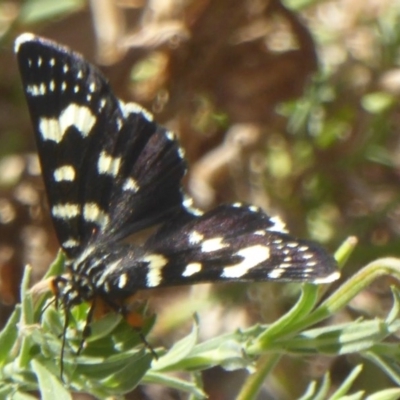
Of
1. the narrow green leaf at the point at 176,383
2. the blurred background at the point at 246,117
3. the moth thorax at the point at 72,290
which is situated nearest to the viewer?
the narrow green leaf at the point at 176,383

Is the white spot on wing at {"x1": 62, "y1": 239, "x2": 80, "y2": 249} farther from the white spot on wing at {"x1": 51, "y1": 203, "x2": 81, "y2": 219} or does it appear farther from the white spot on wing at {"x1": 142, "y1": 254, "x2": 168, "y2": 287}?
the white spot on wing at {"x1": 142, "y1": 254, "x2": 168, "y2": 287}

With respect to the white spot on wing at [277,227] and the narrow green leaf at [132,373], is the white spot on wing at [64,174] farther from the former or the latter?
the narrow green leaf at [132,373]

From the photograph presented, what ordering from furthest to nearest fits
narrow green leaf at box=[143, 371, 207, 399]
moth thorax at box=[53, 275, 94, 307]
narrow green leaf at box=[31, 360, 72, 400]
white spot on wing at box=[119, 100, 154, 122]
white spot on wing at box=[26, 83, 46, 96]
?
white spot on wing at box=[119, 100, 154, 122] → white spot on wing at box=[26, 83, 46, 96] → moth thorax at box=[53, 275, 94, 307] → narrow green leaf at box=[143, 371, 207, 399] → narrow green leaf at box=[31, 360, 72, 400]

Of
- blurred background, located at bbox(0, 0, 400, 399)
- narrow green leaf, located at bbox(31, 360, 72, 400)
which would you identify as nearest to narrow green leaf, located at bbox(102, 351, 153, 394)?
narrow green leaf, located at bbox(31, 360, 72, 400)

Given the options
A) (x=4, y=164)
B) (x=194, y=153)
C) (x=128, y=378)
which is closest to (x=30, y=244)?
(x=4, y=164)

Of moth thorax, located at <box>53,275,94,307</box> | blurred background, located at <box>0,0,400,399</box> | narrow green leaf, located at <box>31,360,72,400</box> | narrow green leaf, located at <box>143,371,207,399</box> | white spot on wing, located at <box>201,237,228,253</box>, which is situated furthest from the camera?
blurred background, located at <box>0,0,400,399</box>

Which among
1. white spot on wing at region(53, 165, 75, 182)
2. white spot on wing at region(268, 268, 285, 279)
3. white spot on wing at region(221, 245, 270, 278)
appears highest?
white spot on wing at region(53, 165, 75, 182)

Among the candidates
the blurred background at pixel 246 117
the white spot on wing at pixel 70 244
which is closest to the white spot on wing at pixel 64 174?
the white spot on wing at pixel 70 244

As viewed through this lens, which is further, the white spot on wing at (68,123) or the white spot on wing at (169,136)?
the white spot on wing at (169,136)
